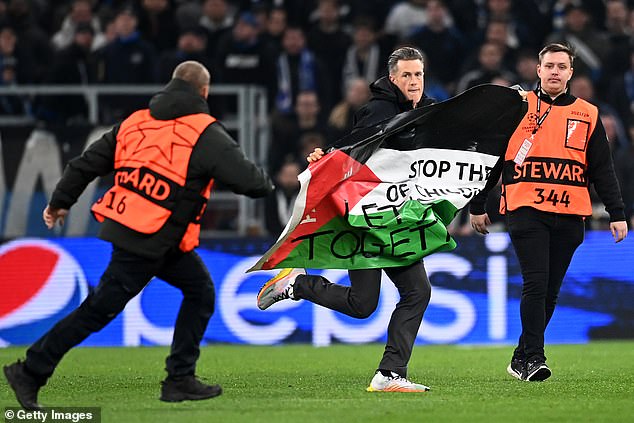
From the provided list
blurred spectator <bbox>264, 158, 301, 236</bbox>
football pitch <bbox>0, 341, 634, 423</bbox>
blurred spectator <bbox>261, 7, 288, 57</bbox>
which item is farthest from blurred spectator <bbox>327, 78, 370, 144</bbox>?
football pitch <bbox>0, 341, 634, 423</bbox>

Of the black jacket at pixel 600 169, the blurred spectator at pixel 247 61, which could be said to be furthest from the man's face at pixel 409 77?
the blurred spectator at pixel 247 61

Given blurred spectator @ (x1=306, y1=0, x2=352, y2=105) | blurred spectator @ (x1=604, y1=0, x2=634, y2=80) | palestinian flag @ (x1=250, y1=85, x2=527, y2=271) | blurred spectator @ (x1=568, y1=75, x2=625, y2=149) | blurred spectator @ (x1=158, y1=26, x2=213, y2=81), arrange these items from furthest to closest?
blurred spectator @ (x1=306, y1=0, x2=352, y2=105) < blurred spectator @ (x1=604, y1=0, x2=634, y2=80) < blurred spectator @ (x1=158, y1=26, x2=213, y2=81) < blurred spectator @ (x1=568, y1=75, x2=625, y2=149) < palestinian flag @ (x1=250, y1=85, x2=527, y2=271)

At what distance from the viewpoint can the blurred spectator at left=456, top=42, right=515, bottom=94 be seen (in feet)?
53.2

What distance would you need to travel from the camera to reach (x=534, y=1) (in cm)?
1850

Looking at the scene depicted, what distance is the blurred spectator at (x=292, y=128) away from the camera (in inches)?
635

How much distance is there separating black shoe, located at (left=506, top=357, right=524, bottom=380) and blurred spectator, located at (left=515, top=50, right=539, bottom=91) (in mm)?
7172

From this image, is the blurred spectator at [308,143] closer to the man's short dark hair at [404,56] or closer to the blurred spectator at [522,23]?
the blurred spectator at [522,23]

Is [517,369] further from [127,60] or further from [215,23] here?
[215,23]

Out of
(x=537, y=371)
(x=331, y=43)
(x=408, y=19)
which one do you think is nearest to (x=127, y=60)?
(x=331, y=43)

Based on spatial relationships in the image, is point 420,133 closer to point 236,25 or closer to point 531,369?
point 531,369

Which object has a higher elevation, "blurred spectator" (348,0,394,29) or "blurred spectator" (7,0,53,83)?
"blurred spectator" (348,0,394,29)

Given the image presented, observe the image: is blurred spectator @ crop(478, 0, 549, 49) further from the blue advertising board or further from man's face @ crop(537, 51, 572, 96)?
man's face @ crop(537, 51, 572, 96)

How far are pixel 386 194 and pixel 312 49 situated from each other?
881 centimetres

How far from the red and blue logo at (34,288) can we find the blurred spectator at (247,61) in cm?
399
